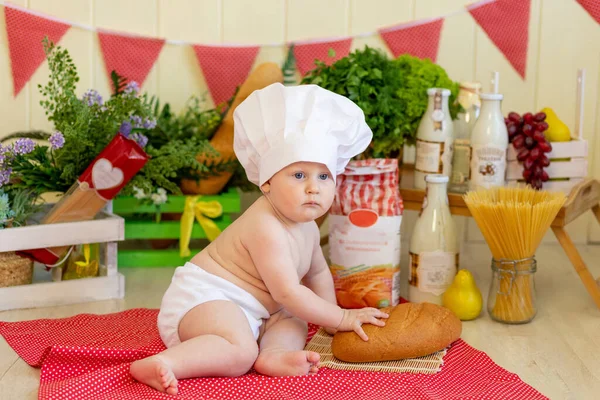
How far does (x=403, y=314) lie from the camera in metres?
1.55

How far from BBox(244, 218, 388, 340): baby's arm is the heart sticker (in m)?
0.46

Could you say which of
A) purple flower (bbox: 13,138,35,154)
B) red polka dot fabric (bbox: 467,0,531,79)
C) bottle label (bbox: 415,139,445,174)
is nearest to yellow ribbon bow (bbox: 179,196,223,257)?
purple flower (bbox: 13,138,35,154)

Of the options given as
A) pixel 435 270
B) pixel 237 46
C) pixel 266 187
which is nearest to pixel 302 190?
pixel 266 187

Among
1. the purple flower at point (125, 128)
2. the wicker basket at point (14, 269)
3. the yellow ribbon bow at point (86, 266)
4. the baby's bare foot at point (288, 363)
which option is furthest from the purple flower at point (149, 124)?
the baby's bare foot at point (288, 363)

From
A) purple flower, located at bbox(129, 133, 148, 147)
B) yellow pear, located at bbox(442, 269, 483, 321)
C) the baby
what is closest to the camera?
the baby

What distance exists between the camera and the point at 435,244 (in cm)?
182

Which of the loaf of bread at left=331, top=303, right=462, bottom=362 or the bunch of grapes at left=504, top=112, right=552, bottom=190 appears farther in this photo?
the bunch of grapes at left=504, top=112, right=552, bottom=190

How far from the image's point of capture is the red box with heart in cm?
182

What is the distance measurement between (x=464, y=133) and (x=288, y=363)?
88 cm

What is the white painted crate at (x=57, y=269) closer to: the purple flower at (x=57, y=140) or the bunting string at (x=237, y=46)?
the purple flower at (x=57, y=140)

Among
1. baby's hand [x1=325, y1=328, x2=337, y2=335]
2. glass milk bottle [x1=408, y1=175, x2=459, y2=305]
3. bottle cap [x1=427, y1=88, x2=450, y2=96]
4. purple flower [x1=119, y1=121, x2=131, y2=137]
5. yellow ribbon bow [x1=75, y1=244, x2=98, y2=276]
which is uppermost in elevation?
bottle cap [x1=427, y1=88, x2=450, y2=96]

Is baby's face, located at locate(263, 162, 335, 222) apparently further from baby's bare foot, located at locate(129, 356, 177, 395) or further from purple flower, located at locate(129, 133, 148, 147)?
purple flower, located at locate(129, 133, 148, 147)

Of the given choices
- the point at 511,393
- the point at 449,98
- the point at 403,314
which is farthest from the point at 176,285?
the point at 449,98

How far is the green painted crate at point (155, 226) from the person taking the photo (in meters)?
2.13
